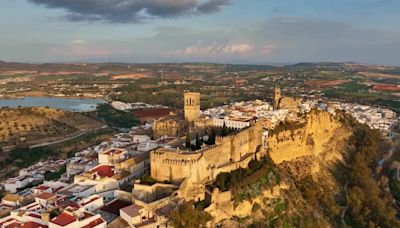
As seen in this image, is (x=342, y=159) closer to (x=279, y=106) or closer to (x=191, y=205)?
(x=279, y=106)

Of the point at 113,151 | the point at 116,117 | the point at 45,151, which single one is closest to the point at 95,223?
the point at 113,151

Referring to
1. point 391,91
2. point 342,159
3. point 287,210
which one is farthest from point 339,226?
point 391,91

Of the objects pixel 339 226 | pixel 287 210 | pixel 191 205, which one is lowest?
pixel 339 226

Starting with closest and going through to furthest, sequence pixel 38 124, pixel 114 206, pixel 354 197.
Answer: pixel 114 206
pixel 354 197
pixel 38 124

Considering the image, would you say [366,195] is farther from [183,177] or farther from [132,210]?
[132,210]

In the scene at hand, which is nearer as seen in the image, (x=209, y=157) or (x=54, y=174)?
(x=209, y=157)

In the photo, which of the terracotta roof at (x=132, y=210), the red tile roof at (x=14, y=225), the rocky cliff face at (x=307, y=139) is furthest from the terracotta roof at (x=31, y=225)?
the rocky cliff face at (x=307, y=139)

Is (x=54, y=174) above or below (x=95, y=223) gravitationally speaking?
below
